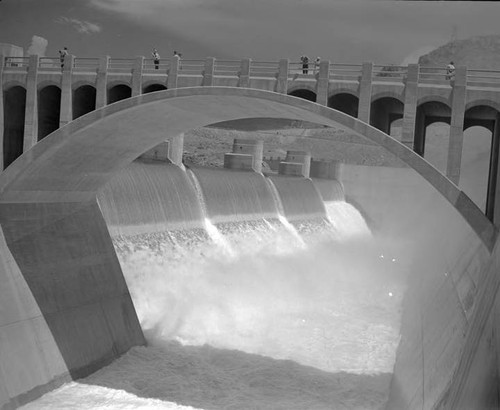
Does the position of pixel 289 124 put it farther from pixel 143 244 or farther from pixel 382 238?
pixel 143 244

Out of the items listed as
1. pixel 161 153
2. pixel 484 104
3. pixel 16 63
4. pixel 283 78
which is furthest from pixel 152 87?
pixel 161 153

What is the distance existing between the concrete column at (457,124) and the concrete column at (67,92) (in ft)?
29.5

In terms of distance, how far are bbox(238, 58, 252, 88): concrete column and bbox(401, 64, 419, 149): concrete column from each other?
3428 mm

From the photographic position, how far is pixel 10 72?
18469mm

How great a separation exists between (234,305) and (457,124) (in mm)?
14459

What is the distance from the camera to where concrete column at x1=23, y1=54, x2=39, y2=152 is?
17719mm

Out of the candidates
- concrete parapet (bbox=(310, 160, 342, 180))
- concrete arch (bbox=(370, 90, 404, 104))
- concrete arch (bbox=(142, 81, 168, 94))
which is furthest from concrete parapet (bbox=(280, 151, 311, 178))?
concrete arch (bbox=(370, 90, 404, 104))

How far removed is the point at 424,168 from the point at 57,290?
995 centimetres

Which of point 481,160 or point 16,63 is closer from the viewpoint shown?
point 16,63

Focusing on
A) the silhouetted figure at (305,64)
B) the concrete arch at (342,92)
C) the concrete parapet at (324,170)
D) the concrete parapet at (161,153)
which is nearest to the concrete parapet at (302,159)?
the concrete parapet at (324,170)

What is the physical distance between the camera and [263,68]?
15.9 m

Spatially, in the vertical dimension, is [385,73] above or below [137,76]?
above

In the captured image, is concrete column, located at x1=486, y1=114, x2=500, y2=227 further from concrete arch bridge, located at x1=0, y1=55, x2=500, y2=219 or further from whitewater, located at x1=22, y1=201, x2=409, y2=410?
whitewater, located at x1=22, y1=201, x2=409, y2=410

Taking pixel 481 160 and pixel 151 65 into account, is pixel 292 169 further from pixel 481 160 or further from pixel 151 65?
pixel 151 65
